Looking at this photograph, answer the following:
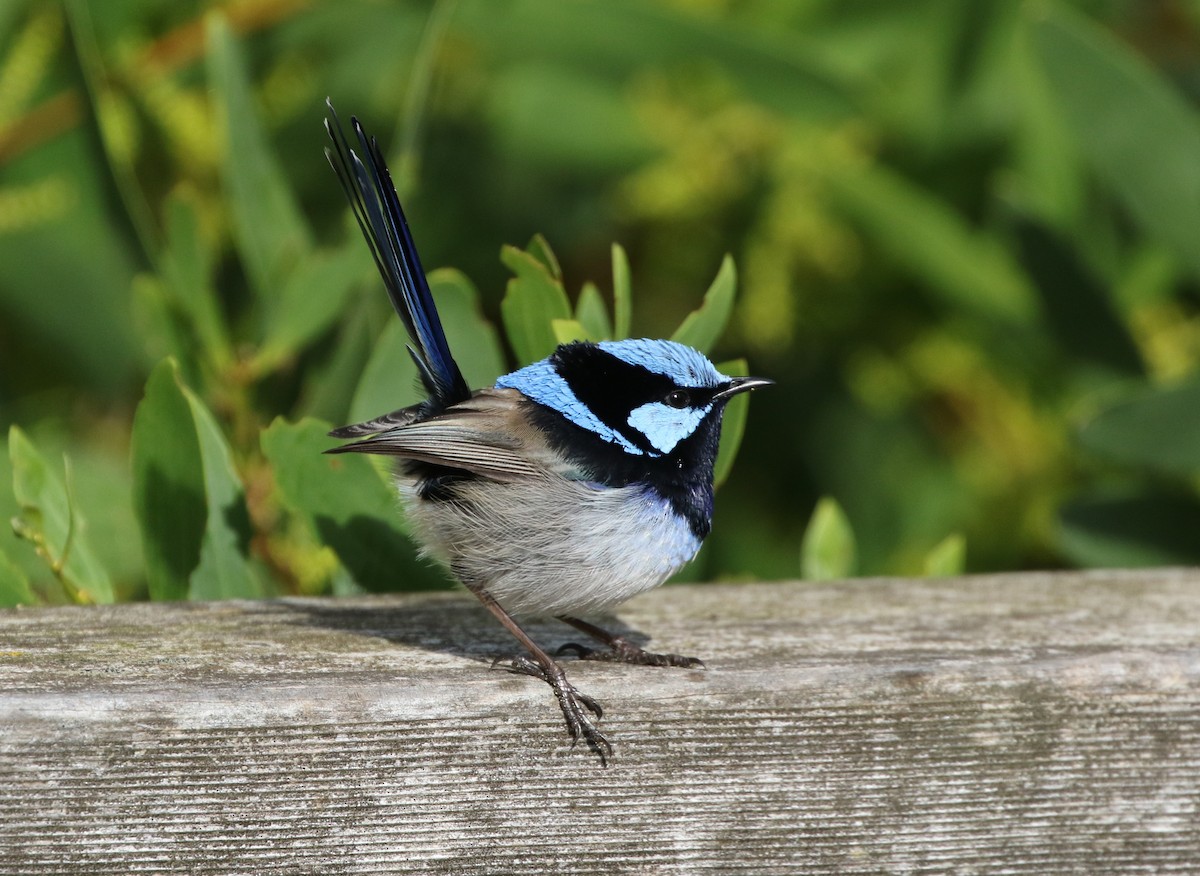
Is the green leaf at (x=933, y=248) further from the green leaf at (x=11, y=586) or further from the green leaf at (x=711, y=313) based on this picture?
the green leaf at (x=11, y=586)

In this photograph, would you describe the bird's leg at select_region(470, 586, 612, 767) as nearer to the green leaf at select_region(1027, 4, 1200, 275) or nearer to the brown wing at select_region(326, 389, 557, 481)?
the brown wing at select_region(326, 389, 557, 481)

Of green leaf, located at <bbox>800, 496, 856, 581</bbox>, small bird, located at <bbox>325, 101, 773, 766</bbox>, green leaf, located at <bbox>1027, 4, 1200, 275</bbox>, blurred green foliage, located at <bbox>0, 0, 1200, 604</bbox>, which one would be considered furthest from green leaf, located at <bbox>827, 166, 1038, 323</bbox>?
small bird, located at <bbox>325, 101, 773, 766</bbox>

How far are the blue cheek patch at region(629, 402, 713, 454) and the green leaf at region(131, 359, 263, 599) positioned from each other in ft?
2.45

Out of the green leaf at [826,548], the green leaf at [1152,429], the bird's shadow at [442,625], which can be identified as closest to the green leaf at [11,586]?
the bird's shadow at [442,625]

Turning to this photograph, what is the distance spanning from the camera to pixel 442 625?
2.44m

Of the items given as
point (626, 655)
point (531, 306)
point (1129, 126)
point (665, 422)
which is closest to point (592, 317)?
point (531, 306)

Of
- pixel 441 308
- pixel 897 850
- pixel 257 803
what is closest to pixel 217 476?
pixel 441 308

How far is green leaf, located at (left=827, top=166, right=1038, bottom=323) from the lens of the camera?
151 inches

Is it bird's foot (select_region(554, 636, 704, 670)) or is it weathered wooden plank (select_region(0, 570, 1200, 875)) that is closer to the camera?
weathered wooden plank (select_region(0, 570, 1200, 875))

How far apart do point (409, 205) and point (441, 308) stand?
41.7 inches

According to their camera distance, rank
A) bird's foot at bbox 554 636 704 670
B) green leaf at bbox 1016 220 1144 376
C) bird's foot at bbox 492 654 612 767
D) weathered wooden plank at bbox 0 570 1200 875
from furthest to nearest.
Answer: green leaf at bbox 1016 220 1144 376, bird's foot at bbox 554 636 704 670, bird's foot at bbox 492 654 612 767, weathered wooden plank at bbox 0 570 1200 875

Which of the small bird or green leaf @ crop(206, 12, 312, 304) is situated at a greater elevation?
green leaf @ crop(206, 12, 312, 304)

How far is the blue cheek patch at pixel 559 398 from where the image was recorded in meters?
2.56

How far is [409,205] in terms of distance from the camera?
11.8 feet
